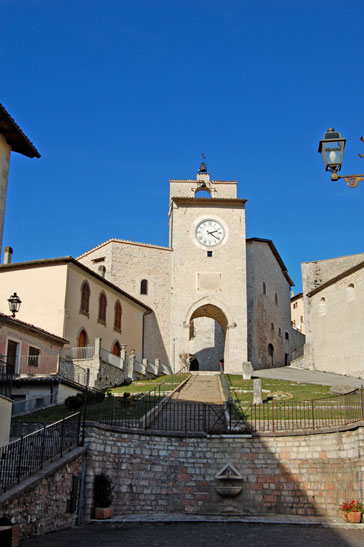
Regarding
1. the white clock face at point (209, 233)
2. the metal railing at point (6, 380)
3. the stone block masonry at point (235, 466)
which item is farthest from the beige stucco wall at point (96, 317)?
the stone block masonry at point (235, 466)

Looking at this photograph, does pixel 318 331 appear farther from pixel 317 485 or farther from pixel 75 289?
pixel 317 485

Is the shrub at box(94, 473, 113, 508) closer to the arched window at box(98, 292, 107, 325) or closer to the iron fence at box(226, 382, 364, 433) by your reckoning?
the iron fence at box(226, 382, 364, 433)

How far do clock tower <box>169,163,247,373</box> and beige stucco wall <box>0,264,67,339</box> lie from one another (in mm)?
12188

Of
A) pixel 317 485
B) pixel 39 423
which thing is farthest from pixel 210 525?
pixel 39 423

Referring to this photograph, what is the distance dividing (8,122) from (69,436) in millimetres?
8439

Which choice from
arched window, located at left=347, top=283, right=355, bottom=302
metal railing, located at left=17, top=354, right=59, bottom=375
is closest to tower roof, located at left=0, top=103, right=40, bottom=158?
metal railing, located at left=17, top=354, right=59, bottom=375

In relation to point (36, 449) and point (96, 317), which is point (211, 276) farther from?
point (36, 449)

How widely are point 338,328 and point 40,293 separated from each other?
20.3 metres

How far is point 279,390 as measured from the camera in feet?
94.4

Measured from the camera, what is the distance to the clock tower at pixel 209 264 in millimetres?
42250

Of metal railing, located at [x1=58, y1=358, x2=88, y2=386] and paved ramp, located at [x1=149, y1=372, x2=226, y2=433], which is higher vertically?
metal railing, located at [x1=58, y1=358, x2=88, y2=386]

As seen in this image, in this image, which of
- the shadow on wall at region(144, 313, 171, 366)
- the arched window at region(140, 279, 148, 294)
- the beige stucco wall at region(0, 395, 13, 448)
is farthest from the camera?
the arched window at region(140, 279, 148, 294)

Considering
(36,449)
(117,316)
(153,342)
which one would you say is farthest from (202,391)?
(153,342)

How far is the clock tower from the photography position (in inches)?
1663
